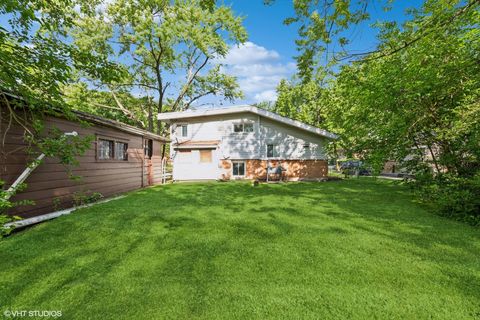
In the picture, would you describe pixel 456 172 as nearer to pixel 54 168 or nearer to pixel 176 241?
pixel 176 241

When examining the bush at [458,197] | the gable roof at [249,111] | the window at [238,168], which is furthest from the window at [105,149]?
the bush at [458,197]

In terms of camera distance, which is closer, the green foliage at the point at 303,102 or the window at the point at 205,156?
the window at the point at 205,156

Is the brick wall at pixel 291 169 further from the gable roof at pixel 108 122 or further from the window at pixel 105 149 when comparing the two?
the window at pixel 105 149

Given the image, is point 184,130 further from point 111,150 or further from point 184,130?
point 111,150

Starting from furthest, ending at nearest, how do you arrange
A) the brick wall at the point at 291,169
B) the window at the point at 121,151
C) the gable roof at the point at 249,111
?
the brick wall at the point at 291,169 → the gable roof at the point at 249,111 → the window at the point at 121,151

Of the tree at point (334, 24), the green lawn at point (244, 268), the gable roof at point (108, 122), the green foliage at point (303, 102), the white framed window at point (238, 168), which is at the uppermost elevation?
the green foliage at point (303, 102)

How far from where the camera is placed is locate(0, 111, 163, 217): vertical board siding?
5040mm

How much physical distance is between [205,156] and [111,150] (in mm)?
7527

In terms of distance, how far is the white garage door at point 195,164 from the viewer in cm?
1614

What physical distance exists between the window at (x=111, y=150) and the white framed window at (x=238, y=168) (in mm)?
7747

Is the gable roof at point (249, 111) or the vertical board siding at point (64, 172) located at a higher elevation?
the gable roof at point (249, 111)

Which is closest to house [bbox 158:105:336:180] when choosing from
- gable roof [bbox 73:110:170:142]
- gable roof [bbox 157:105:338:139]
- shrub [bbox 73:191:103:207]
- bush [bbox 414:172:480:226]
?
gable roof [bbox 157:105:338:139]

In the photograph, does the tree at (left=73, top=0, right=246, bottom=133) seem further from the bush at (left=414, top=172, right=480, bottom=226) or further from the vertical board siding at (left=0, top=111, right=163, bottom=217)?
the bush at (left=414, top=172, right=480, bottom=226)

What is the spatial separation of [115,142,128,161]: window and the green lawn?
4.59 m
